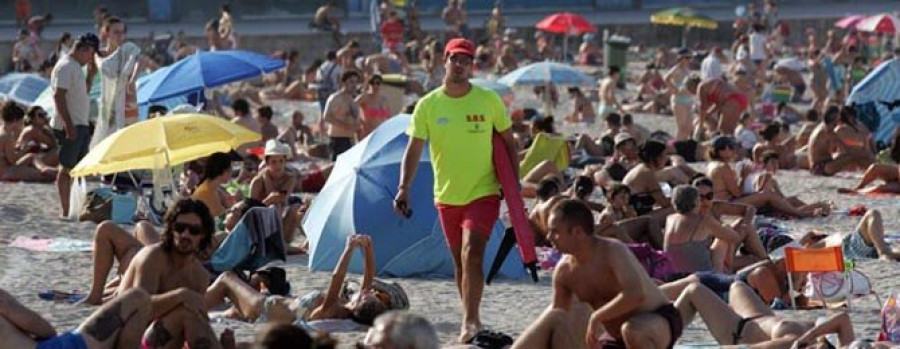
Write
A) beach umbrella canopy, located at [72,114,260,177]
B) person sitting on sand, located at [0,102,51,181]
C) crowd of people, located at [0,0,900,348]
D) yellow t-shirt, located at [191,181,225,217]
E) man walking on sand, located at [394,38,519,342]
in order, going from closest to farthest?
crowd of people, located at [0,0,900,348] < man walking on sand, located at [394,38,519,342] < yellow t-shirt, located at [191,181,225,217] < beach umbrella canopy, located at [72,114,260,177] < person sitting on sand, located at [0,102,51,181]

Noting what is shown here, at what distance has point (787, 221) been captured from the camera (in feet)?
50.1

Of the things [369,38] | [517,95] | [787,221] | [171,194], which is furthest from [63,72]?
[369,38]

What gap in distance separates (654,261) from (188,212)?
3.61m

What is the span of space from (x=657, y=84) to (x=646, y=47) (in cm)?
839

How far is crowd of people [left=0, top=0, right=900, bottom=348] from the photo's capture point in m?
8.00

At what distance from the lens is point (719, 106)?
860 inches

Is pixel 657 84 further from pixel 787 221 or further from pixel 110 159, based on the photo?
pixel 110 159

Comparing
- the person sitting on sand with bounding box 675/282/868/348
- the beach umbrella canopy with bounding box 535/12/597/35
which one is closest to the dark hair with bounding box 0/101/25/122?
the person sitting on sand with bounding box 675/282/868/348

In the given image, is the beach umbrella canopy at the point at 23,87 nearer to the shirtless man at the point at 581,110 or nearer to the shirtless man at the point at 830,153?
the shirtless man at the point at 581,110

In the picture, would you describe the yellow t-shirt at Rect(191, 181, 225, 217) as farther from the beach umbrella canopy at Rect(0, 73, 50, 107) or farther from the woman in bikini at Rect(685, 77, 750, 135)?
the woman in bikini at Rect(685, 77, 750, 135)

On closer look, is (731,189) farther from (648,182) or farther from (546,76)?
(546,76)

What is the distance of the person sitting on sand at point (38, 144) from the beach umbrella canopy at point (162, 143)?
4.34m

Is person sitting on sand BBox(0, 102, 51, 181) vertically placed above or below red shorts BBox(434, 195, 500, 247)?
below

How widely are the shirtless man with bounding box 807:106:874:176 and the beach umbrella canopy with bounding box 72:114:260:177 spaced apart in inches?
277
